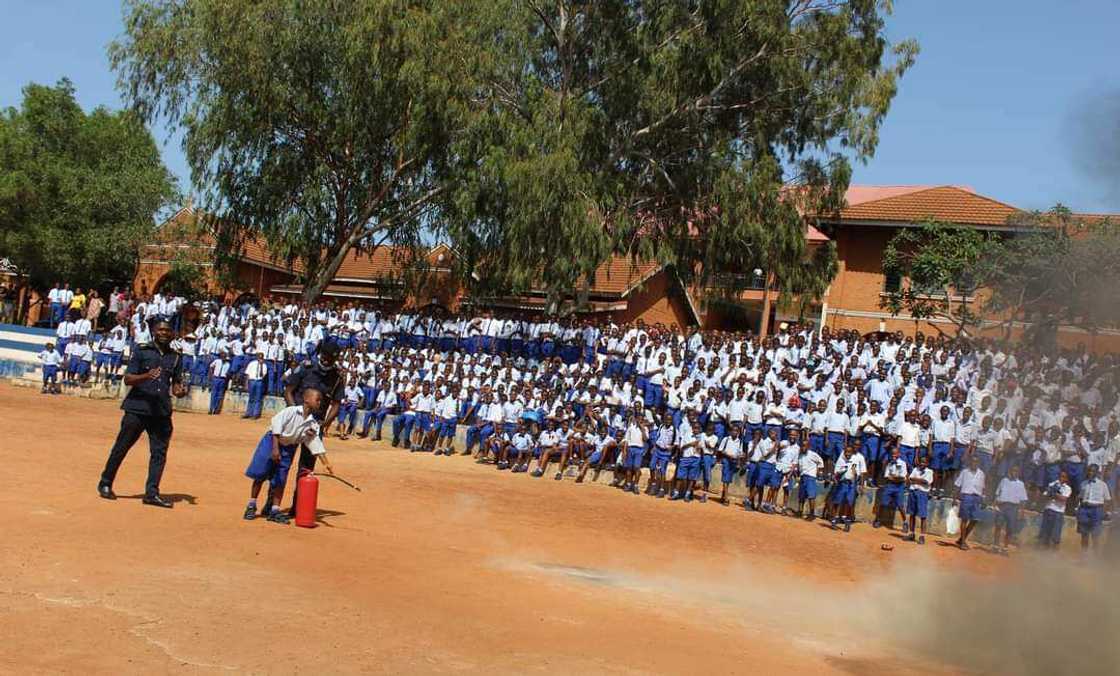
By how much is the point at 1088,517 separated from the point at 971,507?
182 cm

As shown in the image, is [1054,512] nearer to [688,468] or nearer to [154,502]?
[688,468]

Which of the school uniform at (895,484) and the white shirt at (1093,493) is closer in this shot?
the white shirt at (1093,493)

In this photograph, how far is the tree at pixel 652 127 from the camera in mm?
26797

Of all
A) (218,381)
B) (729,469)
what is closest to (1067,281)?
(729,469)

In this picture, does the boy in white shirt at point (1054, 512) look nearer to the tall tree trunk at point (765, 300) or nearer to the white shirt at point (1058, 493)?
the white shirt at point (1058, 493)

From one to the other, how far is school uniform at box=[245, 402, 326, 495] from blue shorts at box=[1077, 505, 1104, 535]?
10.8 m

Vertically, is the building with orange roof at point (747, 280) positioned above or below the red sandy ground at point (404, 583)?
above

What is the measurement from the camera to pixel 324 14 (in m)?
29.7

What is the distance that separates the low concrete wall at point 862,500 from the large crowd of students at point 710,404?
0.17 meters

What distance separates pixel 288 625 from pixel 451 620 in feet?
4.34

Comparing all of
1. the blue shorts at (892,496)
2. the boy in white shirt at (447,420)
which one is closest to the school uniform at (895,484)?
the blue shorts at (892,496)

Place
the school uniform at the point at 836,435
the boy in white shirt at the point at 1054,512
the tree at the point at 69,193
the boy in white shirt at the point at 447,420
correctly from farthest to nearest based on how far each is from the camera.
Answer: the tree at the point at 69,193
the boy in white shirt at the point at 447,420
the school uniform at the point at 836,435
the boy in white shirt at the point at 1054,512

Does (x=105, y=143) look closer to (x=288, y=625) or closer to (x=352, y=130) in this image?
(x=352, y=130)

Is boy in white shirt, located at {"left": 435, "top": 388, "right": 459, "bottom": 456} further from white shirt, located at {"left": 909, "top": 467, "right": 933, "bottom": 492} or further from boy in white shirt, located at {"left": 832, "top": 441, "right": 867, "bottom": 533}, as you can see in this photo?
white shirt, located at {"left": 909, "top": 467, "right": 933, "bottom": 492}
